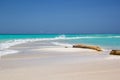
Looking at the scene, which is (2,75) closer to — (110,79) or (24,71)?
(24,71)

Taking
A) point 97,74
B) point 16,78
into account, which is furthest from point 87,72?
point 16,78

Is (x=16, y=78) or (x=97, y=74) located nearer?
(x=16, y=78)

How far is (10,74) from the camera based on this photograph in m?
7.09

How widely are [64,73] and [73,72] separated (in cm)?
33

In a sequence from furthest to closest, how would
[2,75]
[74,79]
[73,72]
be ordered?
[73,72] < [2,75] < [74,79]

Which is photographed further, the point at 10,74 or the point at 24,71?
the point at 24,71

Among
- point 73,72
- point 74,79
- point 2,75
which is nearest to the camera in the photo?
point 74,79

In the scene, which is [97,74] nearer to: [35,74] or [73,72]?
[73,72]

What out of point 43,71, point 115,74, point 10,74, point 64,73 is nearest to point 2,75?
point 10,74

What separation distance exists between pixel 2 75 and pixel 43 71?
1262mm

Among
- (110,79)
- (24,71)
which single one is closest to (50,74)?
(24,71)

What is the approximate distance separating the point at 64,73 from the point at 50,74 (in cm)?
43

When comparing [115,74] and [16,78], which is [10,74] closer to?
[16,78]

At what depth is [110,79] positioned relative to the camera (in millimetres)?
6566
